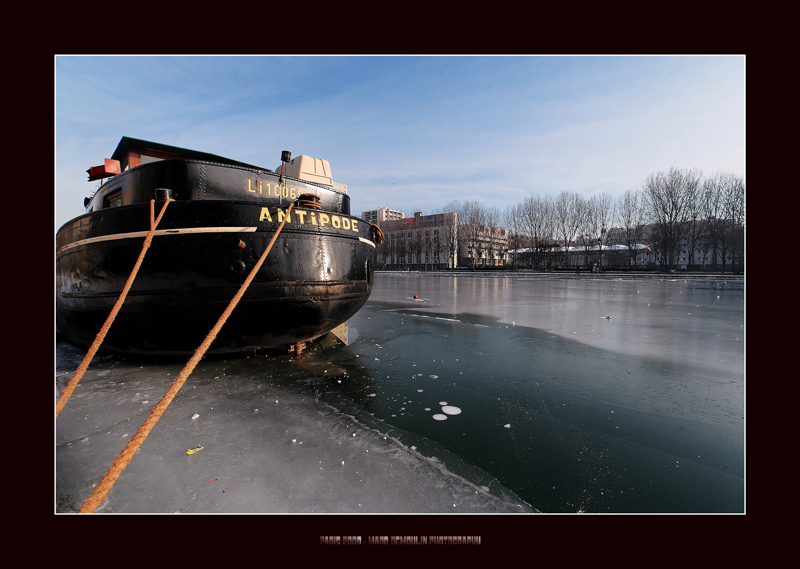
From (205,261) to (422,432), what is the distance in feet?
9.82

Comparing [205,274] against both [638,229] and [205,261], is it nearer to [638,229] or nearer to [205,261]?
[205,261]

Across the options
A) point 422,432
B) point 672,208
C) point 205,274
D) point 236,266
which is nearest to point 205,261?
point 205,274

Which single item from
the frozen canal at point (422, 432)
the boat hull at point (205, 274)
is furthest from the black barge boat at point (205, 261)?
the frozen canal at point (422, 432)

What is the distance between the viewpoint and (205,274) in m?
3.67

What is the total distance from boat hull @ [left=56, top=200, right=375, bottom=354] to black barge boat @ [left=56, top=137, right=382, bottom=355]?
1 cm

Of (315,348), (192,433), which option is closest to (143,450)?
(192,433)

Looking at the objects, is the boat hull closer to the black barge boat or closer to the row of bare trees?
the black barge boat

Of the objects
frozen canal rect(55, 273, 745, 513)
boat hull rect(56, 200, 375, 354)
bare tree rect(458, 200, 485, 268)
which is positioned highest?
bare tree rect(458, 200, 485, 268)

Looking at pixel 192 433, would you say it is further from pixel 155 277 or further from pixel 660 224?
pixel 660 224

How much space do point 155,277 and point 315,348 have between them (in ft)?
7.42

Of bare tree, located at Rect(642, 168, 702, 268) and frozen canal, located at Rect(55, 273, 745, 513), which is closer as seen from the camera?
frozen canal, located at Rect(55, 273, 745, 513)

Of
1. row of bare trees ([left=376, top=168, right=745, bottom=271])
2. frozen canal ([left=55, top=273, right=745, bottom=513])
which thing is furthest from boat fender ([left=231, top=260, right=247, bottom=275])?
row of bare trees ([left=376, top=168, right=745, bottom=271])

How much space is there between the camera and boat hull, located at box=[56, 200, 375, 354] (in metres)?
3.65

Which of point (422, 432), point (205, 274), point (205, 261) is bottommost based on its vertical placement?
point (422, 432)
